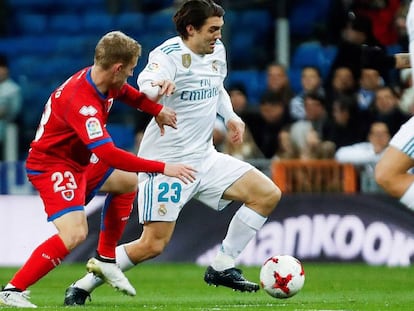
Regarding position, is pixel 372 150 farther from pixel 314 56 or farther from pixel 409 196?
pixel 409 196

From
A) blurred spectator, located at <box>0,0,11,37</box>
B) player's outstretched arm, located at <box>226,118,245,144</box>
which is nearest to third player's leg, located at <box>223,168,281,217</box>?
player's outstretched arm, located at <box>226,118,245,144</box>

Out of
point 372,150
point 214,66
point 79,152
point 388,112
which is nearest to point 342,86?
point 388,112

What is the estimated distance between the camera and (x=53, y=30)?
809 inches

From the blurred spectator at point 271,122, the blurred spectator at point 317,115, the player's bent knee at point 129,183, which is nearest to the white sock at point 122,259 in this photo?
the player's bent knee at point 129,183

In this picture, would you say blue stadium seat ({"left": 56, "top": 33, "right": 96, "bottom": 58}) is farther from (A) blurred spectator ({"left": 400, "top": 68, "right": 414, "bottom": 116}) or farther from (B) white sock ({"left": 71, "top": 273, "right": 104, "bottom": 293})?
(B) white sock ({"left": 71, "top": 273, "right": 104, "bottom": 293})

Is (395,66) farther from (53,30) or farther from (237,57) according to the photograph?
(53,30)

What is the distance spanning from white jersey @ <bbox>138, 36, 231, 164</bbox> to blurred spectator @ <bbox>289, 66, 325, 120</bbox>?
5937 millimetres

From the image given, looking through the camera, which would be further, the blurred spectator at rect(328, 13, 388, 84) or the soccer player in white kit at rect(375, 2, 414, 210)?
the blurred spectator at rect(328, 13, 388, 84)

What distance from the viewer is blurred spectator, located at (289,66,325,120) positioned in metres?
16.3

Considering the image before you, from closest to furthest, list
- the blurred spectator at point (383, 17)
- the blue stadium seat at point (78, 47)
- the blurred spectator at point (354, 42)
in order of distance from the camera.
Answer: the blurred spectator at point (354, 42) < the blurred spectator at point (383, 17) < the blue stadium seat at point (78, 47)

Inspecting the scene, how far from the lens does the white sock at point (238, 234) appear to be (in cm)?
1031

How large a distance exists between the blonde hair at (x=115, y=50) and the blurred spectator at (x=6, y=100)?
8.42m

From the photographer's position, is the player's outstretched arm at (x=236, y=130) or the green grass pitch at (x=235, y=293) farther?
the player's outstretched arm at (x=236, y=130)

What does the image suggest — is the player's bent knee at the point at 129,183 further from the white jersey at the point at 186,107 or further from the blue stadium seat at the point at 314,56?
the blue stadium seat at the point at 314,56
